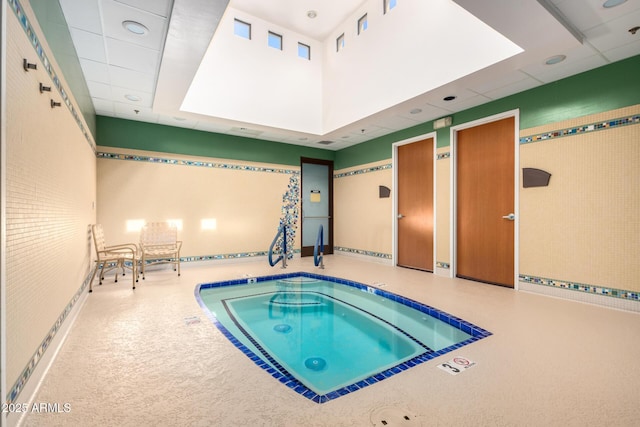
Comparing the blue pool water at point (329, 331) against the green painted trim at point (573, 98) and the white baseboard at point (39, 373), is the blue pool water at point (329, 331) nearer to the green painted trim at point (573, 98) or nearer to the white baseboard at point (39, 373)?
the white baseboard at point (39, 373)

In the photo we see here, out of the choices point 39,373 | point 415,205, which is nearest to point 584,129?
point 415,205

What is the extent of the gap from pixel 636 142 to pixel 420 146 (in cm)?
271

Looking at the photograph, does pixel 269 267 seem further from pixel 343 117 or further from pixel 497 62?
pixel 497 62

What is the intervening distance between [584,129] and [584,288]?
1.74m

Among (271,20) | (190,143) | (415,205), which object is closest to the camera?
(271,20)

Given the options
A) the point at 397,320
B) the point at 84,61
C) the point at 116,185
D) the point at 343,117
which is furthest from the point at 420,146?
the point at 116,185

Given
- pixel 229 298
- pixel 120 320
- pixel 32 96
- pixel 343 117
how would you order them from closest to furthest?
pixel 32 96 < pixel 120 320 < pixel 229 298 < pixel 343 117

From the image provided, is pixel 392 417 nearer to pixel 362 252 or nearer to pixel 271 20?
pixel 362 252

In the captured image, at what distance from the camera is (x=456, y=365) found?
1984mm

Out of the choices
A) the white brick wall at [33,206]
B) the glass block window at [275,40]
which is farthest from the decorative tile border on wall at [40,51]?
the glass block window at [275,40]

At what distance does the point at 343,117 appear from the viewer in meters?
5.11

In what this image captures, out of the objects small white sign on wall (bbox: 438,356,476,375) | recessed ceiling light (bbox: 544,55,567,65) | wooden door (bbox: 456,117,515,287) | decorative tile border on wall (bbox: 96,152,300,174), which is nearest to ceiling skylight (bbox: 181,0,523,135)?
recessed ceiling light (bbox: 544,55,567,65)

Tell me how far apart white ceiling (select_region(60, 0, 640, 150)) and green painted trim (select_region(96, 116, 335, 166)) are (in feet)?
0.73

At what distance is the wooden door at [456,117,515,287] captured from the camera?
405cm
